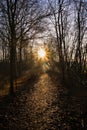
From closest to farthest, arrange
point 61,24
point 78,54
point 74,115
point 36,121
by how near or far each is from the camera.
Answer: point 36,121
point 74,115
point 61,24
point 78,54

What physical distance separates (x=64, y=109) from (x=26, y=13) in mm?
11092

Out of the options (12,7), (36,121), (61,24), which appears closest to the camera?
(36,121)

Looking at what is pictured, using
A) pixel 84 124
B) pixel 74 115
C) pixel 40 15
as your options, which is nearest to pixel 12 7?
pixel 40 15

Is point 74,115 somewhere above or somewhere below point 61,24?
below

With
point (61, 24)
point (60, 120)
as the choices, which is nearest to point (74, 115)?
point (60, 120)

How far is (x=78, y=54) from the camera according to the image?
95.3 feet

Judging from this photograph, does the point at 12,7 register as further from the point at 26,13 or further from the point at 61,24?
the point at 61,24

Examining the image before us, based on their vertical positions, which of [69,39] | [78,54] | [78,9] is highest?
[78,9]

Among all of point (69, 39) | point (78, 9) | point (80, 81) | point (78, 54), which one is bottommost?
point (80, 81)

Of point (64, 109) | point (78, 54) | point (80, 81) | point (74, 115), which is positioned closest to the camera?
point (74, 115)

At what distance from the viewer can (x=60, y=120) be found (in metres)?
8.92

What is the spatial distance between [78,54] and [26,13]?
1211cm

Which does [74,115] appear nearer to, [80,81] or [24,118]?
[24,118]

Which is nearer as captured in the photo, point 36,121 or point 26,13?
point 36,121
